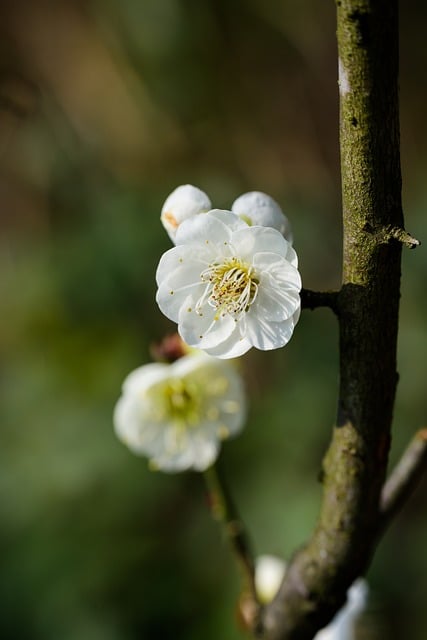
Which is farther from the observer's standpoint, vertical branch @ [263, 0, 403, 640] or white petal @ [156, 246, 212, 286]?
white petal @ [156, 246, 212, 286]

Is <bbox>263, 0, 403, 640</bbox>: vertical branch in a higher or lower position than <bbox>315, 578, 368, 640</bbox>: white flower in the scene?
higher

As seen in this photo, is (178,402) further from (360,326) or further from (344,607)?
(360,326)

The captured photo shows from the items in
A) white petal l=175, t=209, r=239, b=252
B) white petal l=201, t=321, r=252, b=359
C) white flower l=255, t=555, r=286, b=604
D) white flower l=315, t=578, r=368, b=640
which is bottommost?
white flower l=315, t=578, r=368, b=640

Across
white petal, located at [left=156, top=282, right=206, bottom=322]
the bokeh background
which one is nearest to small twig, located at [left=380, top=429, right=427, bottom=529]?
white petal, located at [left=156, top=282, right=206, bottom=322]

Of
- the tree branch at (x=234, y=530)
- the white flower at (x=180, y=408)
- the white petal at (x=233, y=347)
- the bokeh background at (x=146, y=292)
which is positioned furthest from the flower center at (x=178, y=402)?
the bokeh background at (x=146, y=292)

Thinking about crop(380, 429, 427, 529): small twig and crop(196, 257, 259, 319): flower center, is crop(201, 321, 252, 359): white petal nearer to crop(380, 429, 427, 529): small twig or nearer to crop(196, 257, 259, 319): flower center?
crop(196, 257, 259, 319): flower center

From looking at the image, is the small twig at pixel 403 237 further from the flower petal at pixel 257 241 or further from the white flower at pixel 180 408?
the white flower at pixel 180 408
